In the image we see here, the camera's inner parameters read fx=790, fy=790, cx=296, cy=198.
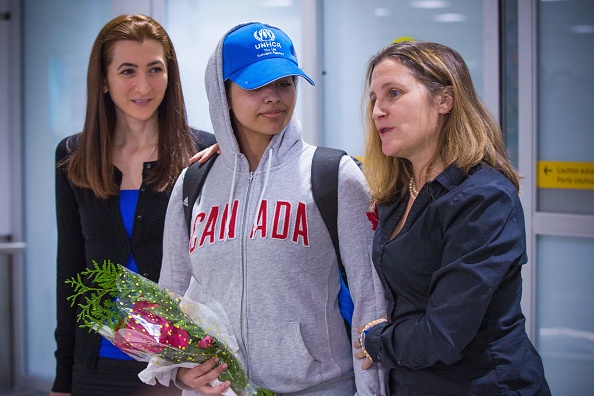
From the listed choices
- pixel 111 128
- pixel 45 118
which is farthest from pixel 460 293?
pixel 45 118

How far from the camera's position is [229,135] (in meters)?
2.23

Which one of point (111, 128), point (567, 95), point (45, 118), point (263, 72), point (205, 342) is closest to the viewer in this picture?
point (205, 342)

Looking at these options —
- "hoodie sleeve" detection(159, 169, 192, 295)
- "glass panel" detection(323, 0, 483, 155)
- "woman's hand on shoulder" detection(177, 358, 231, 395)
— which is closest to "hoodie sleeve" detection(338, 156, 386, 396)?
"woman's hand on shoulder" detection(177, 358, 231, 395)

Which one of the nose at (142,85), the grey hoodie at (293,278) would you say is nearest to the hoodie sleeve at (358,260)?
the grey hoodie at (293,278)

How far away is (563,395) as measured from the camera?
375cm

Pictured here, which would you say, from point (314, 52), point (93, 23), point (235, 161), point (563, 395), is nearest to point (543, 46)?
point (314, 52)

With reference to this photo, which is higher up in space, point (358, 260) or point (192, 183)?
point (192, 183)

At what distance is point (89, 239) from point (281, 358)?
3.36 feet

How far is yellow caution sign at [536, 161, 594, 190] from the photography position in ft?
11.8

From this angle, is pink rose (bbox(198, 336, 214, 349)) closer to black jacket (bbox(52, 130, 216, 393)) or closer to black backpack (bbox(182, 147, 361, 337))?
black backpack (bbox(182, 147, 361, 337))

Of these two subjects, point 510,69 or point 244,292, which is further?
point 510,69

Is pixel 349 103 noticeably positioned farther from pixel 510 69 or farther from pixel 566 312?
pixel 566 312

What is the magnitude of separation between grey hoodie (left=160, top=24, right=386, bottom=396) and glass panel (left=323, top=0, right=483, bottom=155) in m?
1.79

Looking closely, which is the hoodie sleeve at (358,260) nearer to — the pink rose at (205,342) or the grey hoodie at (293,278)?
the grey hoodie at (293,278)
